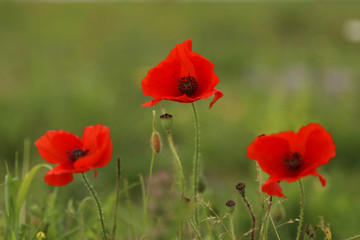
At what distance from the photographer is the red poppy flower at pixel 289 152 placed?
1144mm

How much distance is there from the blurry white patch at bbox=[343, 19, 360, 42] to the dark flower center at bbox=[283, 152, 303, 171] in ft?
28.1

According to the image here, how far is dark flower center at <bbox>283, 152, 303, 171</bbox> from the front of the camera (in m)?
1.18

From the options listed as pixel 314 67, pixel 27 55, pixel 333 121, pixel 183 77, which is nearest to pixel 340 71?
pixel 314 67

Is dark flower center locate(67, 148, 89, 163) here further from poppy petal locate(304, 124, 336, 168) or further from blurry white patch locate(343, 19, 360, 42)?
blurry white patch locate(343, 19, 360, 42)

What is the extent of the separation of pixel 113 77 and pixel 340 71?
2732 millimetres

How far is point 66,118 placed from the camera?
423cm

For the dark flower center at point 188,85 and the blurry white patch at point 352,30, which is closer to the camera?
the dark flower center at point 188,85

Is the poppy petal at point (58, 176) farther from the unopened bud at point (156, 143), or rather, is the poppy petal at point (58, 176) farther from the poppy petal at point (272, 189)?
the poppy petal at point (272, 189)

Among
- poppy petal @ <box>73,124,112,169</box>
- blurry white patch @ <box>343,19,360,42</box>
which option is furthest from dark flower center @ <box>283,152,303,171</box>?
blurry white patch @ <box>343,19,360,42</box>

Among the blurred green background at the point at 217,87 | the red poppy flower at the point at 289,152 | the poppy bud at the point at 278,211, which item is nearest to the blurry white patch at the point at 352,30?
the blurred green background at the point at 217,87

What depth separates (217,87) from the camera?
5.96 metres

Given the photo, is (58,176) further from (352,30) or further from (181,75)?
(352,30)

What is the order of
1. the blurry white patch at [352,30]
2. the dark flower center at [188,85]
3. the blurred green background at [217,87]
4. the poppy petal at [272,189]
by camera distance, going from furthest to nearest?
the blurry white patch at [352,30], the blurred green background at [217,87], the dark flower center at [188,85], the poppy petal at [272,189]

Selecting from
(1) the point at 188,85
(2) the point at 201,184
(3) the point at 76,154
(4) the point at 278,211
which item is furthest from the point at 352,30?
(3) the point at 76,154
